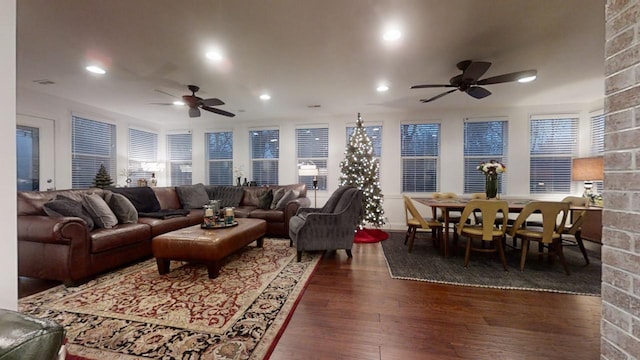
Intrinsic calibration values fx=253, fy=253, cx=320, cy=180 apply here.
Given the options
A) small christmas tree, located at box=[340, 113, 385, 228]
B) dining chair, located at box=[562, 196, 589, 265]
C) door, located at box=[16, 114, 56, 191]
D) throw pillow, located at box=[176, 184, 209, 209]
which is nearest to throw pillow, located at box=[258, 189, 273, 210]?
throw pillow, located at box=[176, 184, 209, 209]

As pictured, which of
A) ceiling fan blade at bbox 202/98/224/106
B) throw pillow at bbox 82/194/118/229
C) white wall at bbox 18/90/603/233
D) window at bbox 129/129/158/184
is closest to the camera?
throw pillow at bbox 82/194/118/229

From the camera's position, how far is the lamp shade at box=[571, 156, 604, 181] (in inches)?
158

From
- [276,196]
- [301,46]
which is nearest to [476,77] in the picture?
[301,46]

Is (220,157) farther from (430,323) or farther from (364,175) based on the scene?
(430,323)

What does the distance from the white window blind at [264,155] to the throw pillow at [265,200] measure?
1225 mm

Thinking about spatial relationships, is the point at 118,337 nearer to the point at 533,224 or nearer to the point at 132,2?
the point at 132,2

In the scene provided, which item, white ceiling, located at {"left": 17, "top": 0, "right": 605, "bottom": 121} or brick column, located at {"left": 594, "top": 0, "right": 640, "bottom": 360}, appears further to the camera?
white ceiling, located at {"left": 17, "top": 0, "right": 605, "bottom": 121}

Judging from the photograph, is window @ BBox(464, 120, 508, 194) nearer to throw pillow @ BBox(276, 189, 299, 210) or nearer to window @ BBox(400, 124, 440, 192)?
window @ BBox(400, 124, 440, 192)

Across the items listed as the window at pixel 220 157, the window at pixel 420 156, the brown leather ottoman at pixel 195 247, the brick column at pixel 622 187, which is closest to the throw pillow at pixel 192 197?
the window at pixel 220 157

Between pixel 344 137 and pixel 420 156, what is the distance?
1690 mm

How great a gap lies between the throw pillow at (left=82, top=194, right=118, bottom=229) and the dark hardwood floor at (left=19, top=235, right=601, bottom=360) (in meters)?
0.72

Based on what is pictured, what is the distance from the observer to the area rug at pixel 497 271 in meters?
2.57

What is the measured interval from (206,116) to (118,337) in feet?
16.3

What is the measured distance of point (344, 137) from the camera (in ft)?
18.6
